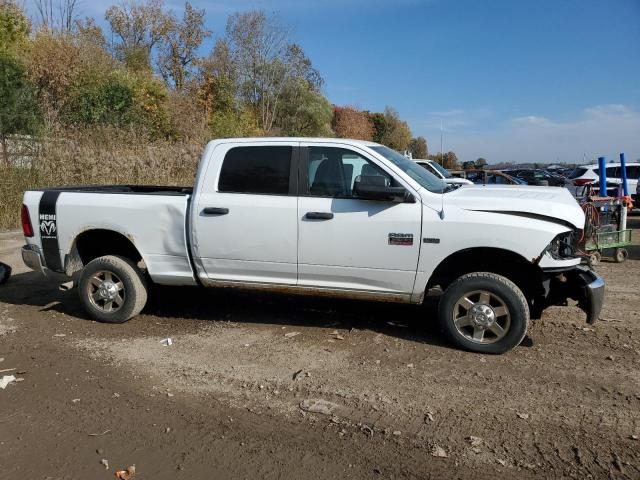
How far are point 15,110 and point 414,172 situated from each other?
12575mm

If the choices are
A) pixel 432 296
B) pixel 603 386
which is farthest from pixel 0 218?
pixel 603 386

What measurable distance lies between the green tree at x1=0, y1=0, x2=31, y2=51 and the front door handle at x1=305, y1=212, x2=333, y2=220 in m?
23.6

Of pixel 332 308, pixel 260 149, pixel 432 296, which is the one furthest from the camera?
pixel 432 296

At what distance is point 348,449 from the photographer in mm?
3326

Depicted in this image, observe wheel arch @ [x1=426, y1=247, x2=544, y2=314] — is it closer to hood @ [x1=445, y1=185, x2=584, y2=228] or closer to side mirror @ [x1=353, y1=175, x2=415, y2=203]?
hood @ [x1=445, y1=185, x2=584, y2=228]

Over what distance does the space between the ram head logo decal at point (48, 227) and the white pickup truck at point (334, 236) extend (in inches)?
0.5

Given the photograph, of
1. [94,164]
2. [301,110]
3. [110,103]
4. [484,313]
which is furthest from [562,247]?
[301,110]

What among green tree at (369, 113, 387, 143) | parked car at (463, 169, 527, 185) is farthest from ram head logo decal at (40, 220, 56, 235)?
green tree at (369, 113, 387, 143)

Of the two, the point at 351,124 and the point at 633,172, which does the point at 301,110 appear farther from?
the point at 633,172

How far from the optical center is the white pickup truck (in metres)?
4.66

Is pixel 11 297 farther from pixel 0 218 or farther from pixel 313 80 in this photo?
pixel 313 80

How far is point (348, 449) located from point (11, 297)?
568 cm

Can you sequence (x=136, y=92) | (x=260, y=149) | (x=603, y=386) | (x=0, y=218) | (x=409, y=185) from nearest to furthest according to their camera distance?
1. (x=603, y=386)
2. (x=409, y=185)
3. (x=260, y=149)
4. (x=0, y=218)
5. (x=136, y=92)

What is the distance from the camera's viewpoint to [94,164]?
14.9m
